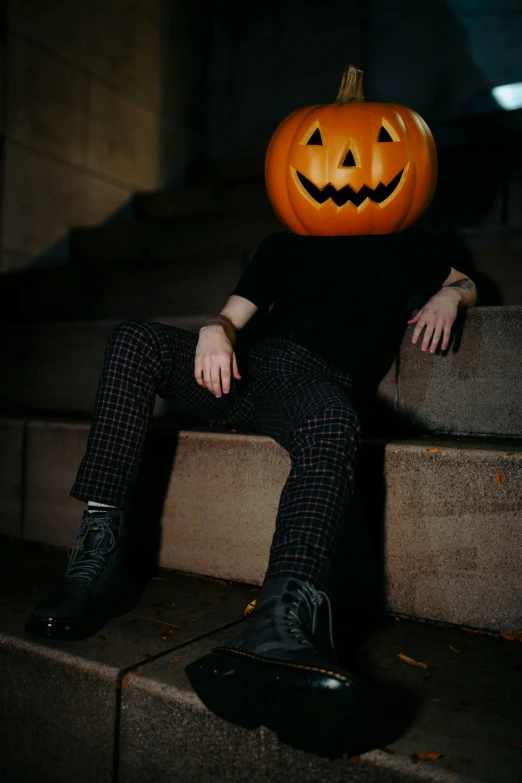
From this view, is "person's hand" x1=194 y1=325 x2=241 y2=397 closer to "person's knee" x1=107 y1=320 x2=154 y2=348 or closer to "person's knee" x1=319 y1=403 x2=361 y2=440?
"person's knee" x1=107 y1=320 x2=154 y2=348

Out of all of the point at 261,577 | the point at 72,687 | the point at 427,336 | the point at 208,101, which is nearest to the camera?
the point at 72,687

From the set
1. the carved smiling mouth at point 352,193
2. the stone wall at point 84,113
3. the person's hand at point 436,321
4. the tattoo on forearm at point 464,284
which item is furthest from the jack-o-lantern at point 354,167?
the stone wall at point 84,113

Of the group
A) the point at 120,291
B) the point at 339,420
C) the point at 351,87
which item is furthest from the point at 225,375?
the point at 120,291

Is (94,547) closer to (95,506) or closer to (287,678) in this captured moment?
(95,506)

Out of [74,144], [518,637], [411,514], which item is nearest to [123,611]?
[411,514]

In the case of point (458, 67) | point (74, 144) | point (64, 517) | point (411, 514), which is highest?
point (458, 67)

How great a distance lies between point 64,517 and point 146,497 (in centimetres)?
38

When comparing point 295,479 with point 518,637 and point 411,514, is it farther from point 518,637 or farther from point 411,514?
point 518,637

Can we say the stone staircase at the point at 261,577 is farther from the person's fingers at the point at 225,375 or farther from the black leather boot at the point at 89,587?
the person's fingers at the point at 225,375

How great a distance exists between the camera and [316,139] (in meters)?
2.01

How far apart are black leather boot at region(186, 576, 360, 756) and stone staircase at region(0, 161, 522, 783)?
100 millimetres

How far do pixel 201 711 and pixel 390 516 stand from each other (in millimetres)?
705

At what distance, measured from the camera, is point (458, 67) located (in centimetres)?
482

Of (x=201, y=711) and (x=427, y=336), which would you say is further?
(x=427, y=336)
